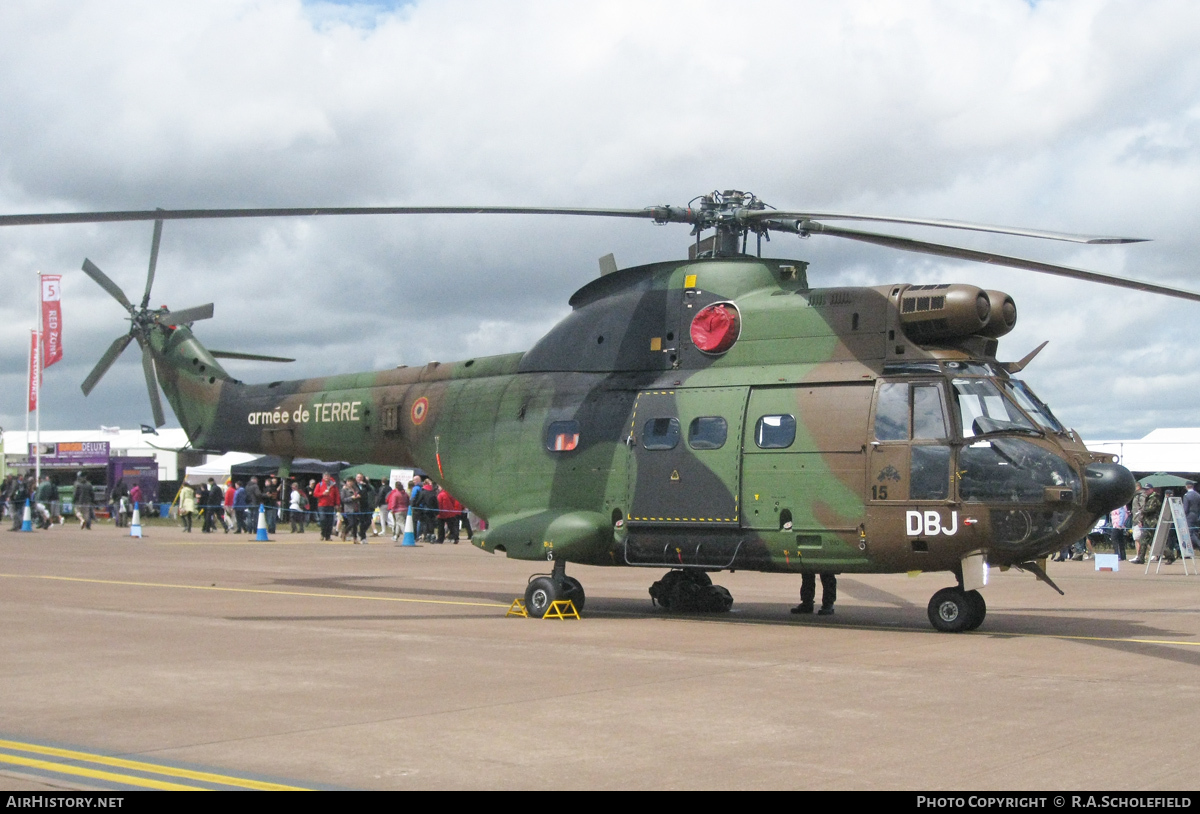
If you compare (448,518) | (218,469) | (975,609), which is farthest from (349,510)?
(975,609)

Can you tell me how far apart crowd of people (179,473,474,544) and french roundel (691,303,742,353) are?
1781cm

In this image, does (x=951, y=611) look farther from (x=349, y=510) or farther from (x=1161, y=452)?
(x=1161, y=452)

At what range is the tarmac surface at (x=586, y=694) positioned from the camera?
659 centimetres

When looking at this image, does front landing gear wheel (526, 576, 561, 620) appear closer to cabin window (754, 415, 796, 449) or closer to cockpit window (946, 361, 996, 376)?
cabin window (754, 415, 796, 449)

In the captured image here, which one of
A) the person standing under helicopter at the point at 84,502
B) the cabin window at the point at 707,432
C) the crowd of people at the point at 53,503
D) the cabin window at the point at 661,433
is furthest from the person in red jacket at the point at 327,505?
the cabin window at the point at 707,432

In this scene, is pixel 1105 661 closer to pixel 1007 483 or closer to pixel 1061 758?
pixel 1007 483

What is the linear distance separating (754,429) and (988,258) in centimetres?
303

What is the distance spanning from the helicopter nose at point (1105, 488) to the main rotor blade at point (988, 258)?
6.04 ft

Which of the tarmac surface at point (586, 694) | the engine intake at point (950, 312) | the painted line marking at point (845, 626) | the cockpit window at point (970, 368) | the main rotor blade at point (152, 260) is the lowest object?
the tarmac surface at point (586, 694)

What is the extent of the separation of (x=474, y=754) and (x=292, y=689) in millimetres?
2847

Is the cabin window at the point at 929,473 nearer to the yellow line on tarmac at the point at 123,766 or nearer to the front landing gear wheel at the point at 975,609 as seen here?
the front landing gear wheel at the point at 975,609

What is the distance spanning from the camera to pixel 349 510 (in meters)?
34.9

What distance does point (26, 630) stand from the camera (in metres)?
13.1
